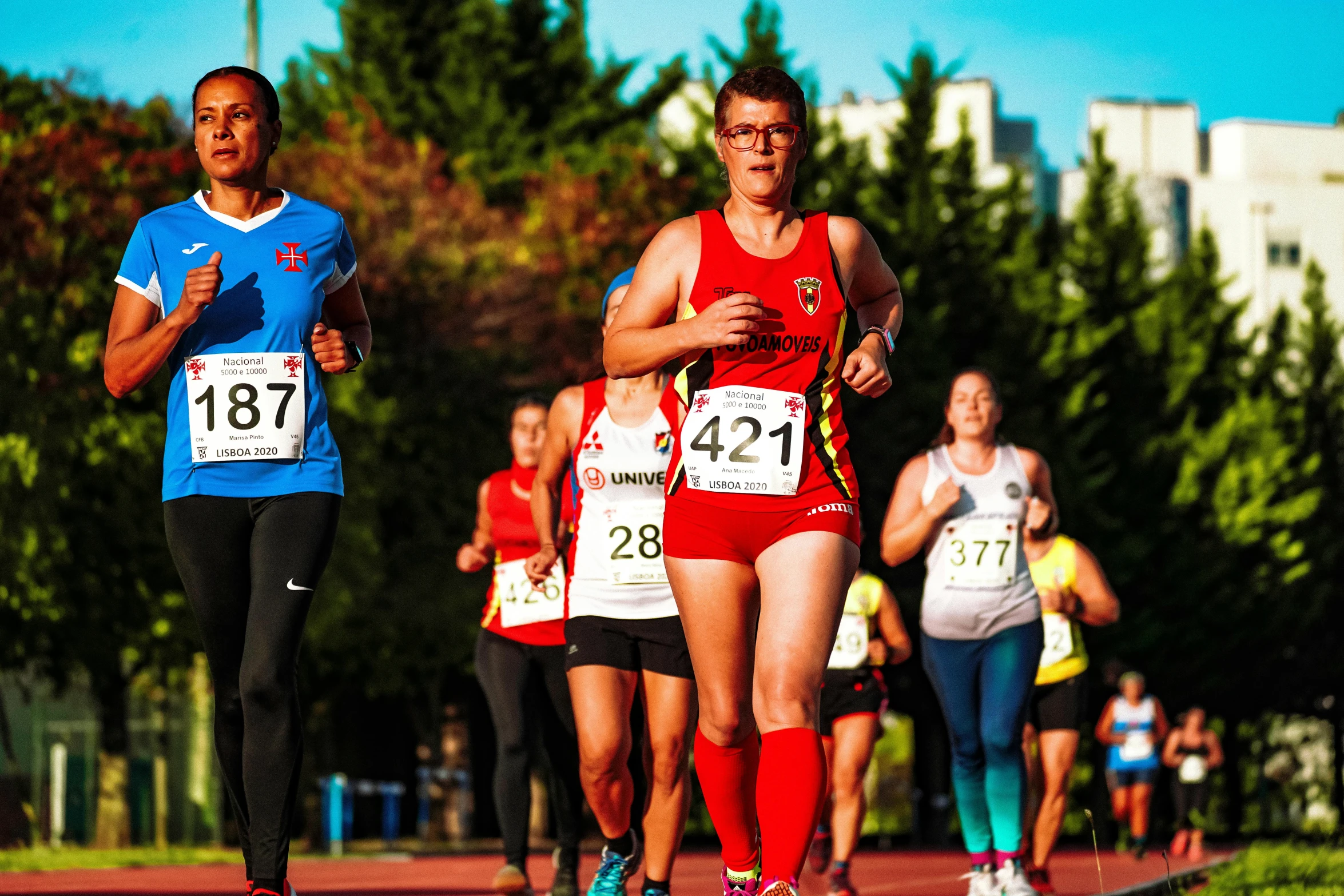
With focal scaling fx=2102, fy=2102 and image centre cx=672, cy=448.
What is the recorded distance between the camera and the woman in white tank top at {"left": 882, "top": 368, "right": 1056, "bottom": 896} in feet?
29.2

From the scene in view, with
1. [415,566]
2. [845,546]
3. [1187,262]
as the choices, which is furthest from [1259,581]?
[845,546]

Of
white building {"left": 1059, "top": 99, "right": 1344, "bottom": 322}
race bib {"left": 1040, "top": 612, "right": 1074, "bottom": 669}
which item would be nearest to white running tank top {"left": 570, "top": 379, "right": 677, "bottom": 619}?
race bib {"left": 1040, "top": 612, "right": 1074, "bottom": 669}

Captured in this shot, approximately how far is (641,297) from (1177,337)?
35.6 m

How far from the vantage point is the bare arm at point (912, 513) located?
857 cm

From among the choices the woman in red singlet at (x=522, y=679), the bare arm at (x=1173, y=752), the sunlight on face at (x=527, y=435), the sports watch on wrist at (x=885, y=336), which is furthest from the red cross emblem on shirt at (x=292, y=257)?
the bare arm at (x=1173, y=752)

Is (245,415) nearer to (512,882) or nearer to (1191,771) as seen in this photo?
(512,882)

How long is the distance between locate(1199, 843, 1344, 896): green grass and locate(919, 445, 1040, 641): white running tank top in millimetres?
1492

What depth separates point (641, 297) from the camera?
19.2ft

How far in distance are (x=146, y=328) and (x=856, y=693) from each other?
19.2 feet

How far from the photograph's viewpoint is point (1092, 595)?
428 inches

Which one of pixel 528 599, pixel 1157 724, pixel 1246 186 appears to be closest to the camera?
pixel 528 599

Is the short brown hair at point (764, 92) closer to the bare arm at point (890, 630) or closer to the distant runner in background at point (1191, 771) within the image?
the bare arm at point (890, 630)

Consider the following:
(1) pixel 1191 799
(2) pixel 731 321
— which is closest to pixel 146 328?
(2) pixel 731 321

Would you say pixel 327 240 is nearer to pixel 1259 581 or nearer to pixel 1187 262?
pixel 1259 581
